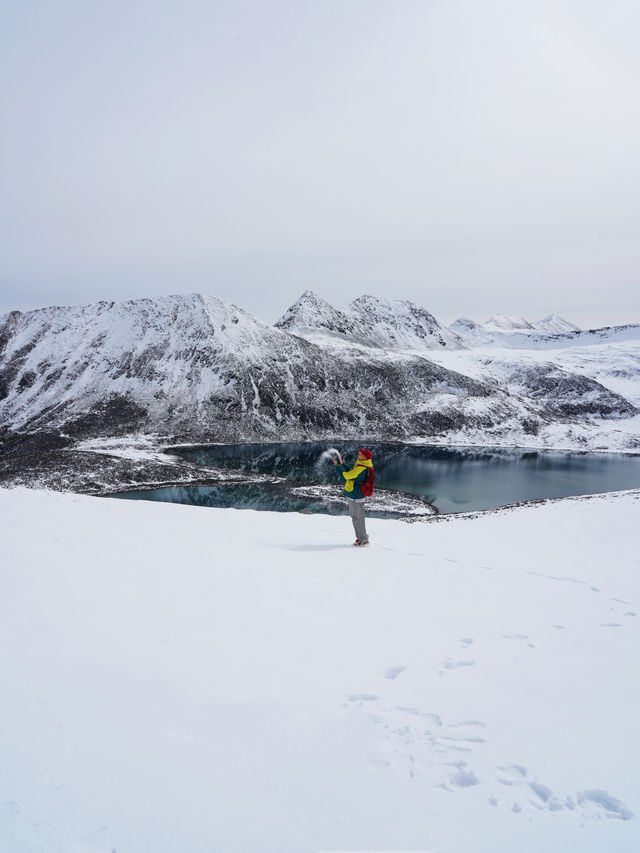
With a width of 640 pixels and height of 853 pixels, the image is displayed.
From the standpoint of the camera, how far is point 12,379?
97.7 meters

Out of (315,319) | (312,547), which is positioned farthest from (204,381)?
(312,547)

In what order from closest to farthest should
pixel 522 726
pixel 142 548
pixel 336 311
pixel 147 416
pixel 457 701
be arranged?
pixel 522 726 → pixel 457 701 → pixel 142 548 → pixel 147 416 → pixel 336 311

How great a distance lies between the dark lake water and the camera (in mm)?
44906

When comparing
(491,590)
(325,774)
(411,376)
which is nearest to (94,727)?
(325,774)

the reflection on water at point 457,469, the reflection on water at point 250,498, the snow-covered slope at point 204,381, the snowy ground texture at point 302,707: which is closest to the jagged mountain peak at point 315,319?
the snow-covered slope at point 204,381

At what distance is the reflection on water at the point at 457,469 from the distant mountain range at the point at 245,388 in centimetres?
1071

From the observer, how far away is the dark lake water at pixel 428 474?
44.9m

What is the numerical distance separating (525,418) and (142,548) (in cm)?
10225

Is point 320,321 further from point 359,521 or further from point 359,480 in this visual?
point 359,521

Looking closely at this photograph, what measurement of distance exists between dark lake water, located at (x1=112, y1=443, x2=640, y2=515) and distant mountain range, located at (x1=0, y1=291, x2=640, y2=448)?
11.5m

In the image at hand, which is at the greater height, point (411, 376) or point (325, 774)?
point (411, 376)

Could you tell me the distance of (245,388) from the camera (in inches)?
3816

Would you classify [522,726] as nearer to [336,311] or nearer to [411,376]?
[411,376]

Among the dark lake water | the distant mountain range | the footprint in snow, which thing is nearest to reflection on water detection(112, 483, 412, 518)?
the dark lake water
